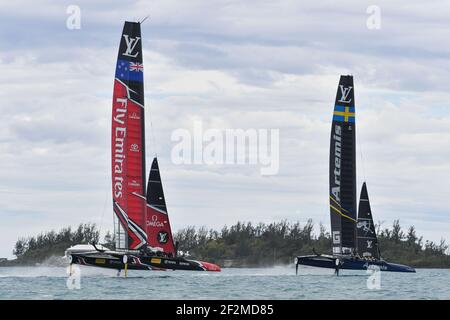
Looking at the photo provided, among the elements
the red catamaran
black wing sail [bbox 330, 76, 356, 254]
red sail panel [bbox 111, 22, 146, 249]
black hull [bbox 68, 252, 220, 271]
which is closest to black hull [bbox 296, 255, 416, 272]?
black wing sail [bbox 330, 76, 356, 254]

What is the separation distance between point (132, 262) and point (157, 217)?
547 centimetres

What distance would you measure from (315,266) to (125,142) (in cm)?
1484

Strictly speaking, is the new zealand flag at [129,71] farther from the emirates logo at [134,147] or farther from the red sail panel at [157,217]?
the red sail panel at [157,217]

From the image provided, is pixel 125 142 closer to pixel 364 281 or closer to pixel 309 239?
pixel 364 281

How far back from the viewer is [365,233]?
69500 mm

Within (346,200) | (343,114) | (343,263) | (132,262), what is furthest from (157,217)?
(343,114)

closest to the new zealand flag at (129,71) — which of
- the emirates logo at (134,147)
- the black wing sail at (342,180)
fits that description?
the emirates logo at (134,147)

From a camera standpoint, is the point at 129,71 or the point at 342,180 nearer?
the point at 129,71

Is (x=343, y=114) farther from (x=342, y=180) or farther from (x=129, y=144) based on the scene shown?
(x=129, y=144)

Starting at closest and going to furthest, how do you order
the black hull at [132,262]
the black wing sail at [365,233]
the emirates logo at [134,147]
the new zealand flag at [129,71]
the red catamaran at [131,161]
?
the black hull at [132,262] < the red catamaran at [131,161] < the emirates logo at [134,147] < the new zealand flag at [129,71] < the black wing sail at [365,233]

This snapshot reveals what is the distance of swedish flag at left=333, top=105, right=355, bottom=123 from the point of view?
69375 millimetres

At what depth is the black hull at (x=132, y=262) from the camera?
54594mm

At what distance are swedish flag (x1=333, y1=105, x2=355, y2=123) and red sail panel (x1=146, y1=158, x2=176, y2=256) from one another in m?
14.1

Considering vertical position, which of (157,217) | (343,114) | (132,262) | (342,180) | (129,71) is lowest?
(132,262)
